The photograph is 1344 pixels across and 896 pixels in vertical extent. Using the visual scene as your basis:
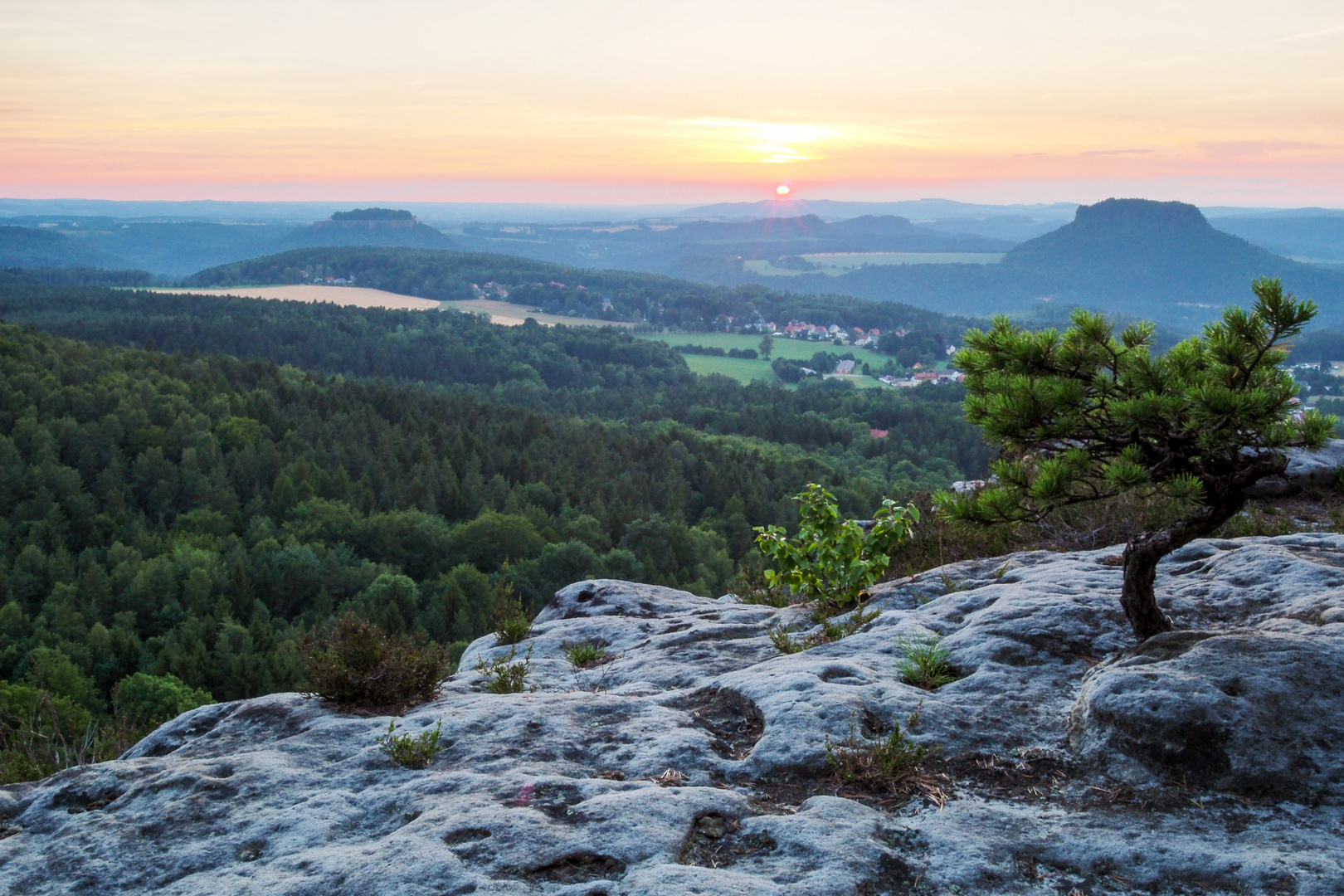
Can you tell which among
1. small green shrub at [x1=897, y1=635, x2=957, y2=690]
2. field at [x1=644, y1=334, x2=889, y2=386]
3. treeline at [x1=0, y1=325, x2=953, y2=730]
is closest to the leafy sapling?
small green shrub at [x1=897, y1=635, x2=957, y2=690]

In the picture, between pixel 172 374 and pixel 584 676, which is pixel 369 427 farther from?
pixel 584 676

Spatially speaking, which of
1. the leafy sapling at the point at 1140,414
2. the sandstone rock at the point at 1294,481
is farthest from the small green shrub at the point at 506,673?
the sandstone rock at the point at 1294,481

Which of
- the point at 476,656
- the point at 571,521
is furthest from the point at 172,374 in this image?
the point at 476,656

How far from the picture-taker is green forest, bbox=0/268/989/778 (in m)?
47.0

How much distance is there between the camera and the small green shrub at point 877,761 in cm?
574

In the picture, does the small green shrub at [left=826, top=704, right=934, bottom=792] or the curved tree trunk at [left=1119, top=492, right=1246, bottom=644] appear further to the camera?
the curved tree trunk at [left=1119, top=492, right=1246, bottom=644]

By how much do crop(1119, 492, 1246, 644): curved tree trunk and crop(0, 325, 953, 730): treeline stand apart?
111 feet

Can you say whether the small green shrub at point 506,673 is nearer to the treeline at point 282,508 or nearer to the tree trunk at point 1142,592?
the tree trunk at point 1142,592

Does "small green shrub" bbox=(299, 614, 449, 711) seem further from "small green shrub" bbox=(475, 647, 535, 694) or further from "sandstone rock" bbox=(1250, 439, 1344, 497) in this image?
"sandstone rock" bbox=(1250, 439, 1344, 497)

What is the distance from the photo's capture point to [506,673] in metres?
8.62

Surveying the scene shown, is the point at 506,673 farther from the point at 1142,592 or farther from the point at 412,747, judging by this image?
the point at 1142,592

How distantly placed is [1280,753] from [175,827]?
6.75m

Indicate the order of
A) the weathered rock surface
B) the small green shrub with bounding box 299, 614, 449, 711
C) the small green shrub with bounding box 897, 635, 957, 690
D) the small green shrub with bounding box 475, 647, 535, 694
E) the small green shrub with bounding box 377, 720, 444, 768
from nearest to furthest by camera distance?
1. the weathered rock surface
2. the small green shrub with bounding box 377, 720, 444, 768
3. the small green shrub with bounding box 897, 635, 957, 690
4. the small green shrub with bounding box 299, 614, 449, 711
5. the small green shrub with bounding box 475, 647, 535, 694

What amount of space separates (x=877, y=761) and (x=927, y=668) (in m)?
1.72
